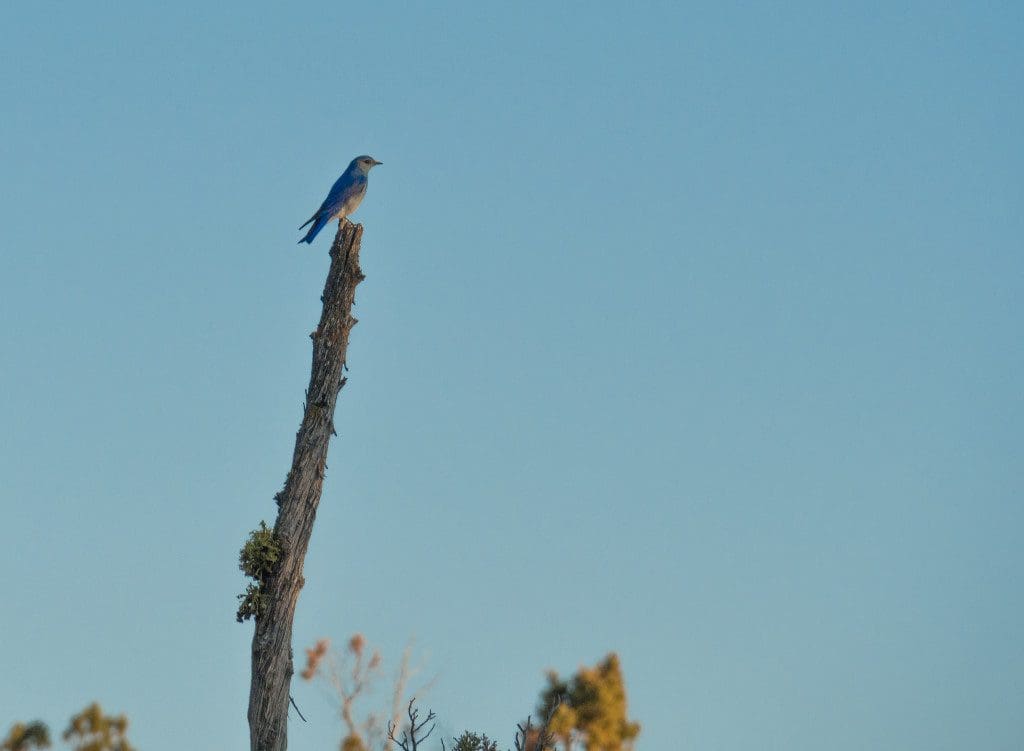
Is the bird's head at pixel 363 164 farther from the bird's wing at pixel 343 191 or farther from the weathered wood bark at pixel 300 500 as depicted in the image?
the weathered wood bark at pixel 300 500

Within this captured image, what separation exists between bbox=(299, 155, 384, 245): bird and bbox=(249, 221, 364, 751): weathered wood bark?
1.88 metres

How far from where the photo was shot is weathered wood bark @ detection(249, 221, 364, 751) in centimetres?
1058

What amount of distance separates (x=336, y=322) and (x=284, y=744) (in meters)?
3.83

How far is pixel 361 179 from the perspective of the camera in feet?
53.4

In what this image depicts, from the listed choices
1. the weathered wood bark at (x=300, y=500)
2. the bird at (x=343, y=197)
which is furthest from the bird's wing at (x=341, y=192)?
the weathered wood bark at (x=300, y=500)

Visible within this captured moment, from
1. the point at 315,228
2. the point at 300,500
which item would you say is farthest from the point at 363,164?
the point at 300,500

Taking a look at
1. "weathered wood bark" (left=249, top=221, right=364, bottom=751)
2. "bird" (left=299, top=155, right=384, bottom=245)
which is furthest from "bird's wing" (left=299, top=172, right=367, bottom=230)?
"weathered wood bark" (left=249, top=221, right=364, bottom=751)

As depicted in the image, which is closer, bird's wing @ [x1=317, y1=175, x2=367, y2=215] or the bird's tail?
the bird's tail

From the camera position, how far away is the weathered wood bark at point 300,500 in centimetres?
1058

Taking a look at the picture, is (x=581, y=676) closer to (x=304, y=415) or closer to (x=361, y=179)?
(x=304, y=415)

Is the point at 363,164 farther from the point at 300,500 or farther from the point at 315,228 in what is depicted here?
the point at 300,500

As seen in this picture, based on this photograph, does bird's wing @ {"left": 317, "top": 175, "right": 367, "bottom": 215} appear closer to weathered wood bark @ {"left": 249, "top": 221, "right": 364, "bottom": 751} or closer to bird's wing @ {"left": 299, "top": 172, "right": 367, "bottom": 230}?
bird's wing @ {"left": 299, "top": 172, "right": 367, "bottom": 230}

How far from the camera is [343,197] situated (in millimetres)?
15453

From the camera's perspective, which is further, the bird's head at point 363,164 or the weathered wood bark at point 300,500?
the bird's head at point 363,164
